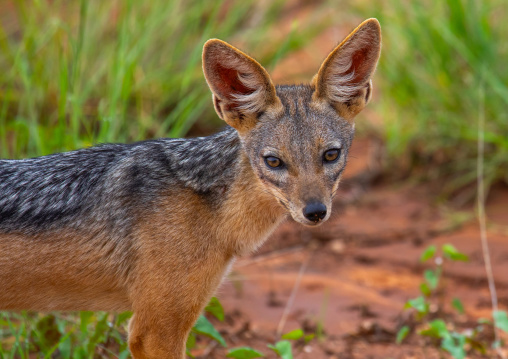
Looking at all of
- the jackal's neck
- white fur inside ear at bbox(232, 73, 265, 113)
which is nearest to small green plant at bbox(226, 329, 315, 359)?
the jackal's neck

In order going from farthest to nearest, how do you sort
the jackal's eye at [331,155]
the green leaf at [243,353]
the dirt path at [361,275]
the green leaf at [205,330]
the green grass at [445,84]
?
1. the green grass at [445,84]
2. the dirt path at [361,275]
3. the green leaf at [205,330]
4. the green leaf at [243,353]
5. the jackal's eye at [331,155]

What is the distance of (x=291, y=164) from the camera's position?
3.98 m

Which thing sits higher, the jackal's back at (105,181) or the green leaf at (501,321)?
the jackal's back at (105,181)

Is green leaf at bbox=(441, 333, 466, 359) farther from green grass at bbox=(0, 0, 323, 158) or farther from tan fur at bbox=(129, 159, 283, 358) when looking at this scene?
green grass at bbox=(0, 0, 323, 158)

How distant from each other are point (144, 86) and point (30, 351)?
4665 mm

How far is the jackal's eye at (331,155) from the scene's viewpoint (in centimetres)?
406

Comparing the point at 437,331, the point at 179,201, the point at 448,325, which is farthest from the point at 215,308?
the point at 448,325

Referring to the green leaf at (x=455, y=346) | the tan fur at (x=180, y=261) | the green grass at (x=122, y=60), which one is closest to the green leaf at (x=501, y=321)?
the green leaf at (x=455, y=346)

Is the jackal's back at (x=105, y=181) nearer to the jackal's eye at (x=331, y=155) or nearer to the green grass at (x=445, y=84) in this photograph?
the jackal's eye at (x=331, y=155)

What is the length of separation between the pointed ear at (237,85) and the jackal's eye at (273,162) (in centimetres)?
29

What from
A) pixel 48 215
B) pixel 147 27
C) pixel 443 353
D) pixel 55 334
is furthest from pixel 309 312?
pixel 147 27

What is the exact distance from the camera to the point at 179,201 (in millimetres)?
4098

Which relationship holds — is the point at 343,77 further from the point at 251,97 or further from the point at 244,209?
the point at 244,209

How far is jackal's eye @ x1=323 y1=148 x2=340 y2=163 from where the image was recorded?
13.3 feet
